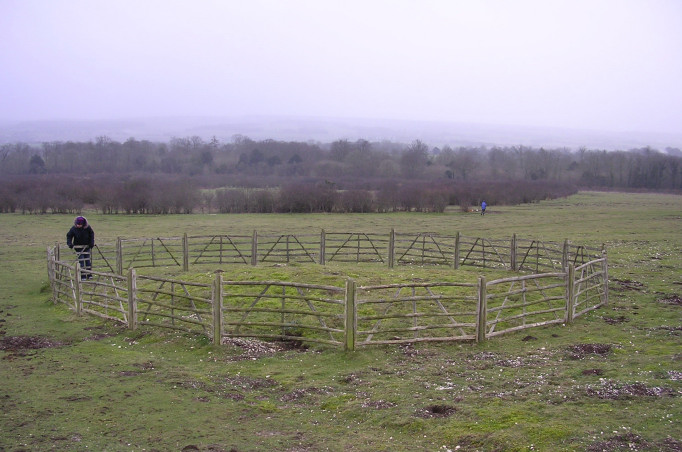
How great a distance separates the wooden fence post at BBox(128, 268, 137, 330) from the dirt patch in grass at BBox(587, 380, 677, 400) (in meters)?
9.73

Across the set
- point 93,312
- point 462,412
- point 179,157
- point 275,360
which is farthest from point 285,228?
point 179,157

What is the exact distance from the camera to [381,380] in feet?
33.9

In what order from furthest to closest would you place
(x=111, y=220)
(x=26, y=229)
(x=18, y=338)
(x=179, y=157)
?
(x=179, y=157) < (x=111, y=220) < (x=26, y=229) < (x=18, y=338)

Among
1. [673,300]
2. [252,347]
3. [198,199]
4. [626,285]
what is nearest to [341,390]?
[252,347]

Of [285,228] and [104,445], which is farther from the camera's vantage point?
[285,228]

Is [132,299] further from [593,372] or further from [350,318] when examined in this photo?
[593,372]

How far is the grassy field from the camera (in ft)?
26.0

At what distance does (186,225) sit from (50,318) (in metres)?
35.2

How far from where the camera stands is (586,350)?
11.9 metres

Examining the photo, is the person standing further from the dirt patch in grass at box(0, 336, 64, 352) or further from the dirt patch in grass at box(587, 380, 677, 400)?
the dirt patch in grass at box(587, 380, 677, 400)

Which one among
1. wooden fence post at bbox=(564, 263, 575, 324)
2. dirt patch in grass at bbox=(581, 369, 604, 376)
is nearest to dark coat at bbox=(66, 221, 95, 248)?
wooden fence post at bbox=(564, 263, 575, 324)

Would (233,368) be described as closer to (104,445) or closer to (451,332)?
(104,445)

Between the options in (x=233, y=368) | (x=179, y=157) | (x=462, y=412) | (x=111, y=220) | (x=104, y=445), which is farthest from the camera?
(x=179, y=157)

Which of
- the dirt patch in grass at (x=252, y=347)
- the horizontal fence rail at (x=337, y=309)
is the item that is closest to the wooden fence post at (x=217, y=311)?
the horizontal fence rail at (x=337, y=309)
